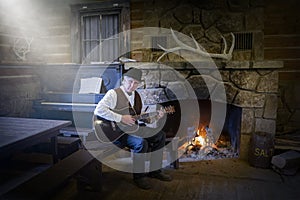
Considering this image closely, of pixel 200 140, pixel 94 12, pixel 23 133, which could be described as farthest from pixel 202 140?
pixel 94 12

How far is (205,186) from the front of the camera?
2572 millimetres

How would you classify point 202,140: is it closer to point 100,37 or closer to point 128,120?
point 128,120

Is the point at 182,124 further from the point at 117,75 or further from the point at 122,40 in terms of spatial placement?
the point at 122,40

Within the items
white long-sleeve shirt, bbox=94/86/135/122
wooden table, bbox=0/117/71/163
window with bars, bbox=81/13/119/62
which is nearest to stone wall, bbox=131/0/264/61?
window with bars, bbox=81/13/119/62

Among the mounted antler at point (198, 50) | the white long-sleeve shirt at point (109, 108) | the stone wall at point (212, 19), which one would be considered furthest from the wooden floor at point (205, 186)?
the stone wall at point (212, 19)

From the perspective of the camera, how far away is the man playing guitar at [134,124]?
8.37 ft

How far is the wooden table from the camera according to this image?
184 cm

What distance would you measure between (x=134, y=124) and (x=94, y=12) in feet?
7.78

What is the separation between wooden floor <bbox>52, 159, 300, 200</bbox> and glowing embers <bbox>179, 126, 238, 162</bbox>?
367mm

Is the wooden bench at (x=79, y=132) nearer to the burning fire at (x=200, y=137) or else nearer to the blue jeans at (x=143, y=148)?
the blue jeans at (x=143, y=148)

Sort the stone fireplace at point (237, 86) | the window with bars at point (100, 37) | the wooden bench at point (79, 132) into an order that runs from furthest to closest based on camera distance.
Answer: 1. the window with bars at point (100, 37)
2. the wooden bench at point (79, 132)
3. the stone fireplace at point (237, 86)

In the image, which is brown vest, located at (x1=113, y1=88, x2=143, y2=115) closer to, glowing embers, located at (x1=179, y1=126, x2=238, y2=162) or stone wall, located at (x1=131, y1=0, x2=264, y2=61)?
glowing embers, located at (x1=179, y1=126, x2=238, y2=162)

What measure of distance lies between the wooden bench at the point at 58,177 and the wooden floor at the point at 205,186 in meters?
0.21

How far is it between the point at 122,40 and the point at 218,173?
2.40m
